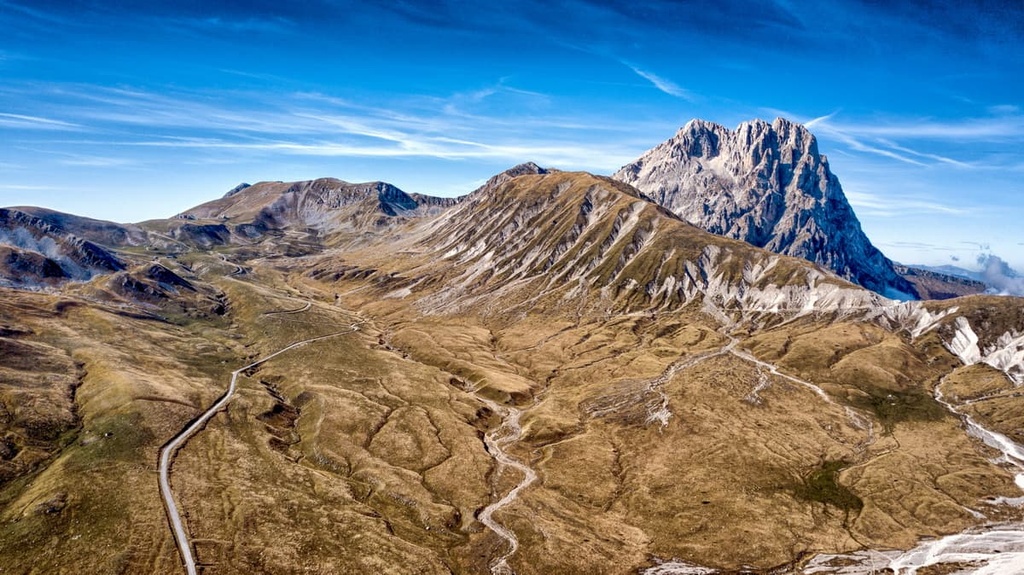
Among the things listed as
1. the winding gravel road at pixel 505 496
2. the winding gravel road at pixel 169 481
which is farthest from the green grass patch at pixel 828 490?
the winding gravel road at pixel 169 481

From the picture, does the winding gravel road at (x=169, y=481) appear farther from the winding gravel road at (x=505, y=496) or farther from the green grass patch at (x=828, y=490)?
the green grass patch at (x=828, y=490)

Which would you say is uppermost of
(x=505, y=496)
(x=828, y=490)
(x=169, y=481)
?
(x=169, y=481)

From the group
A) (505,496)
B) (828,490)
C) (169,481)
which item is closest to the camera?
(169,481)

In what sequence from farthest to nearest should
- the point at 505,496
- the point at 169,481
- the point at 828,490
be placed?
the point at 828,490 < the point at 505,496 < the point at 169,481

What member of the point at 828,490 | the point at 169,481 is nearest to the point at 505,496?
the point at 169,481

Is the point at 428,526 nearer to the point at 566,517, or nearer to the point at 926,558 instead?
the point at 566,517

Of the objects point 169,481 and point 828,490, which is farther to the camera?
point 828,490

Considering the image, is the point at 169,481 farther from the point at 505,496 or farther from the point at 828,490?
the point at 828,490

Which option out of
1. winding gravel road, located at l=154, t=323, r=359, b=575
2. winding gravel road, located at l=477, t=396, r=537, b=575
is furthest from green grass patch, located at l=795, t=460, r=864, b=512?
winding gravel road, located at l=154, t=323, r=359, b=575

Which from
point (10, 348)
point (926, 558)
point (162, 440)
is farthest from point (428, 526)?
point (10, 348)

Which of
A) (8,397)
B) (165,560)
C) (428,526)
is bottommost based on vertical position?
(428,526)

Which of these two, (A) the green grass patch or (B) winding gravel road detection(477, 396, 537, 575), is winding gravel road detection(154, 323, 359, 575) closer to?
(B) winding gravel road detection(477, 396, 537, 575)
